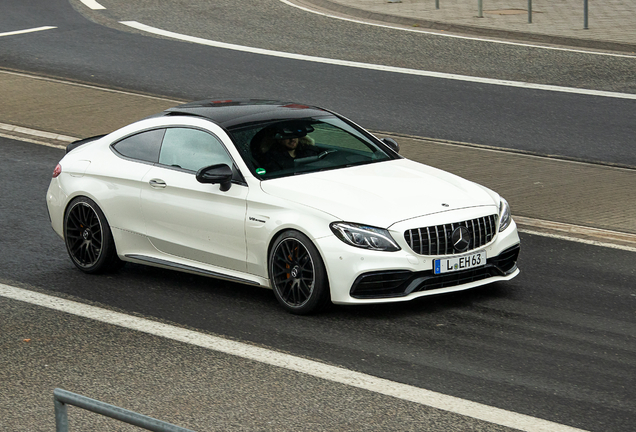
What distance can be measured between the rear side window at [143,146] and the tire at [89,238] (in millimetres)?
543

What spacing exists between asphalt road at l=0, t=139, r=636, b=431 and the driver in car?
3.46 feet

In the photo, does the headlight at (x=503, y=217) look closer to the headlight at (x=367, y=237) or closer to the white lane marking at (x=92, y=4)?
the headlight at (x=367, y=237)

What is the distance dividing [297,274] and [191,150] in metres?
1.62

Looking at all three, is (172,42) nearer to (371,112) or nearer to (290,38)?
(290,38)

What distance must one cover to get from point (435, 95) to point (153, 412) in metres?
11.1

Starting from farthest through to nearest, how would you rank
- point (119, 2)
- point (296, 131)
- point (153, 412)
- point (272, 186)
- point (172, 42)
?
point (119, 2) → point (172, 42) → point (296, 131) → point (272, 186) → point (153, 412)

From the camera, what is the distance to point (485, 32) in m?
21.0

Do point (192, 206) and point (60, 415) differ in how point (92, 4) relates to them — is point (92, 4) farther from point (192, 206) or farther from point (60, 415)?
point (60, 415)


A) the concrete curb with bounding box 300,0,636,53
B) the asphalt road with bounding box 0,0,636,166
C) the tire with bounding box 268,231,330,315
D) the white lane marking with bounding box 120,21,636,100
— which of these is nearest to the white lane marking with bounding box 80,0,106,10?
the asphalt road with bounding box 0,0,636,166

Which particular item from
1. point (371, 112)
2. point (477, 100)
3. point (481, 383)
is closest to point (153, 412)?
point (481, 383)

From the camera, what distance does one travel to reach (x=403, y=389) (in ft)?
20.0

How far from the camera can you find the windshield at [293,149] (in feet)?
26.5

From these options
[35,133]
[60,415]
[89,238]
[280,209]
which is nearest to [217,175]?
[280,209]

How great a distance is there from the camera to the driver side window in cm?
821
